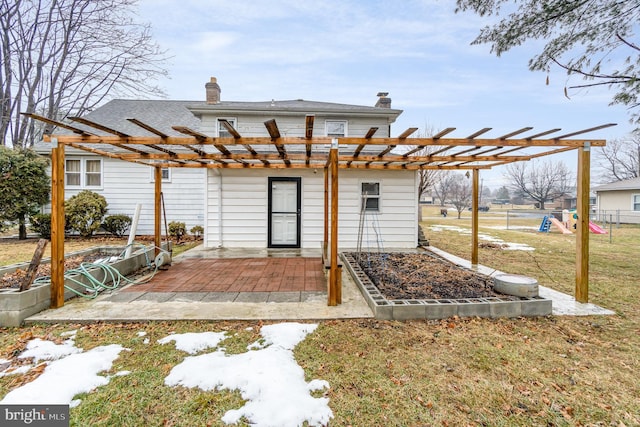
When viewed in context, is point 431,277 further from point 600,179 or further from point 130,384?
point 600,179

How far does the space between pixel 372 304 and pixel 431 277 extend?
1.81 m

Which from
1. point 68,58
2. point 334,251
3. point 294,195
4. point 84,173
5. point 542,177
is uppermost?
point 68,58

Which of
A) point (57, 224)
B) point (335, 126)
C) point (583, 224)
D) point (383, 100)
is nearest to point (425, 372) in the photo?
point (583, 224)

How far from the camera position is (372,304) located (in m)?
3.71

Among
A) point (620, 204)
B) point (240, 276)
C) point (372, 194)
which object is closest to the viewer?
point (240, 276)

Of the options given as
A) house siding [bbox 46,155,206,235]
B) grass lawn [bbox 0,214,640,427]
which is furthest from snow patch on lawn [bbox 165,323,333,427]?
house siding [bbox 46,155,206,235]

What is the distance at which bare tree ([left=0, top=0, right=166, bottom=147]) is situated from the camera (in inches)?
526

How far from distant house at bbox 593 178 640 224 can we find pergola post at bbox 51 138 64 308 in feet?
86.7

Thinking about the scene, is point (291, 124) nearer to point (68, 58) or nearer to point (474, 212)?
point (474, 212)

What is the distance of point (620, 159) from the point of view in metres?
31.8

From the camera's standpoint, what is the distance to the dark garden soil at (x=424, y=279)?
4129 mm

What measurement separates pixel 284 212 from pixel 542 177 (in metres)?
40.6

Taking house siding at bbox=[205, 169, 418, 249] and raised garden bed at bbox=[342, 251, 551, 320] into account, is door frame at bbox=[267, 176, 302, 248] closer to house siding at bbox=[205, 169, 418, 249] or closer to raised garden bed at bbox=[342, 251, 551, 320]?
house siding at bbox=[205, 169, 418, 249]

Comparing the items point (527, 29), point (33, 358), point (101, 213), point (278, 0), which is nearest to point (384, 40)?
point (278, 0)
